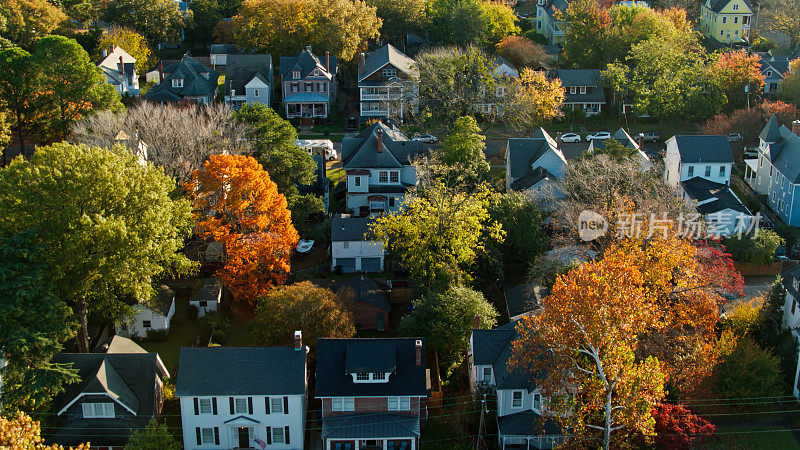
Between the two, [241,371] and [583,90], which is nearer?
[241,371]

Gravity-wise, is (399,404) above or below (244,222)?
below

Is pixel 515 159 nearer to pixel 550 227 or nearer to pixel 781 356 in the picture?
pixel 550 227

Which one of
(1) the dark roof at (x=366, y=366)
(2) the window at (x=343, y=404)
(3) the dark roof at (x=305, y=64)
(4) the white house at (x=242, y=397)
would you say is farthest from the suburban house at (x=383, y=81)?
(2) the window at (x=343, y=404)

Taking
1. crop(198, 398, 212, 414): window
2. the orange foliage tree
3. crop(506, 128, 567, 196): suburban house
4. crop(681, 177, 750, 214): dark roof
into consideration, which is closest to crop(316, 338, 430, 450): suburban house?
crop(198, 398, 212, 414): window

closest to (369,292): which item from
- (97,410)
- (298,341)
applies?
(298,341)

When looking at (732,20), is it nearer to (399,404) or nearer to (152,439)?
(399,404)

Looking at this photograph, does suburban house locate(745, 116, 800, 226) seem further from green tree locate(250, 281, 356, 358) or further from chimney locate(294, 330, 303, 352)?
chimney locate(294, 330, 303, 352)
